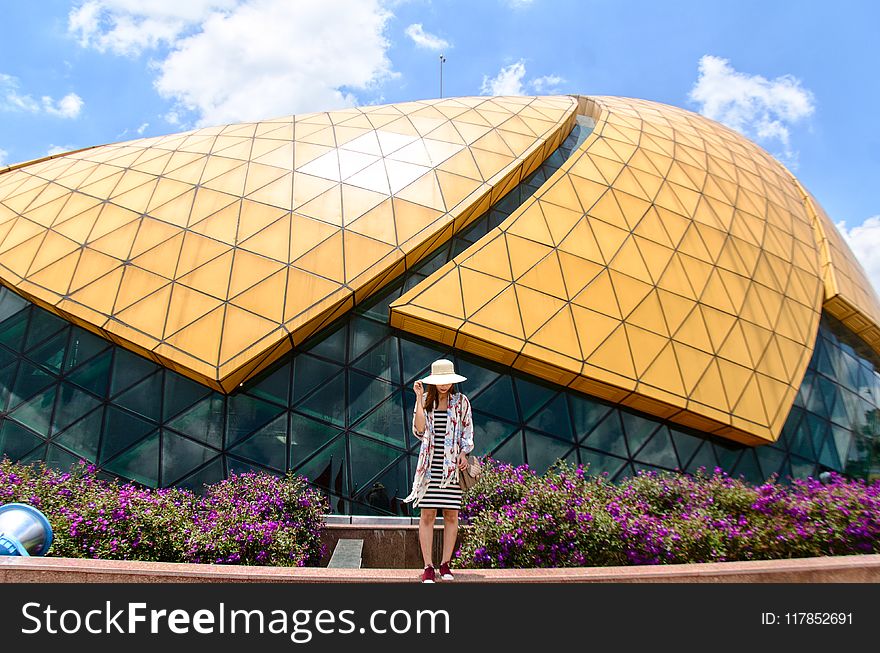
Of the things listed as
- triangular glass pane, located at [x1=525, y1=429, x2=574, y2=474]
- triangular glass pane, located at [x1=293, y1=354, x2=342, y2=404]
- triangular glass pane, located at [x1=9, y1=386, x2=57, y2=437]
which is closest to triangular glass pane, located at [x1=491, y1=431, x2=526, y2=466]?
triangular glass pane, located at [x1=525, y1=429, x2=574, y2=474]

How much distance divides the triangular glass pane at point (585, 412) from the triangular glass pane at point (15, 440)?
13.9 metres

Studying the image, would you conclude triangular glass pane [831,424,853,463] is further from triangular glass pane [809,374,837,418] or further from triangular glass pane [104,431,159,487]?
triangular glass pane [104,431,159,487]

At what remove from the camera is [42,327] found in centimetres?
1619

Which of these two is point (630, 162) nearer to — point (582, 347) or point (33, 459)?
point (582, 347)

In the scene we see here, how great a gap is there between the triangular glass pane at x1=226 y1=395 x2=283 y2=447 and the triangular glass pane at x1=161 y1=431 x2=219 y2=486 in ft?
2.32

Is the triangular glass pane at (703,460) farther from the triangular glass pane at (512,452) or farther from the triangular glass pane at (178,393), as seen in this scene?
the triangular glass pane at (178,393)

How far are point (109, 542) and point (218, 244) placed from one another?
8.71 meters

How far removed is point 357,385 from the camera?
15688mm

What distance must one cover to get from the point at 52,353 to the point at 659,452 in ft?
55.4

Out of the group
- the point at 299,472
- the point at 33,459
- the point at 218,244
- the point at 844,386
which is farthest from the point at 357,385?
the point at 844,386

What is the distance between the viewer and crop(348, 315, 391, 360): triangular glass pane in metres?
16.0

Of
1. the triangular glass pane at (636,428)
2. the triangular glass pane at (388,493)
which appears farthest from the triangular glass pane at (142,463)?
the triangular glass pane at (636,428)

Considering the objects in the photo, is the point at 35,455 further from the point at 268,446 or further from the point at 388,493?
the point at 388,493
